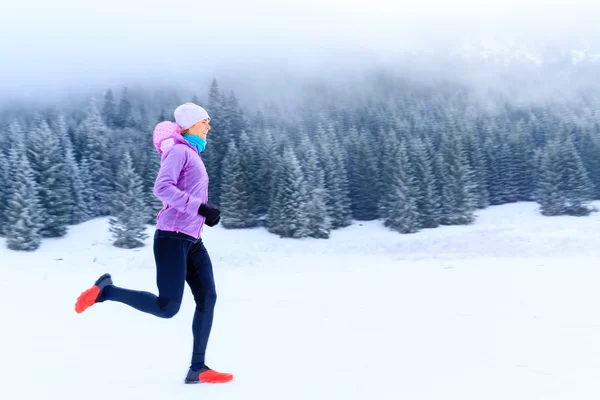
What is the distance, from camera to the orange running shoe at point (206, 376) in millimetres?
3646

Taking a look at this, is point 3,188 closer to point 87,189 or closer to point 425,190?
point 87,189

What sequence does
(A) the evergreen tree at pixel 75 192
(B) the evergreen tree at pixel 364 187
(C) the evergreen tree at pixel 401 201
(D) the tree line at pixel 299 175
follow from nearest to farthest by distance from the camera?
(D) the tree line at pixel 299 175
(A) the evergreen tree at pixel 75 192
(C) the evergreen tree at pixel 401 201
(B) the evergreen tree at pixel 364 187

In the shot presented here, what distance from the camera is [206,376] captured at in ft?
12.0

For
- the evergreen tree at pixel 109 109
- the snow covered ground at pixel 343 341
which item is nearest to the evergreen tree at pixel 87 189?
the evergreen tree at pixel 109 109

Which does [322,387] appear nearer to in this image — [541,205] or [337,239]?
[337,239]

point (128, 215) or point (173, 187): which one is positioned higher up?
point (173, 187)

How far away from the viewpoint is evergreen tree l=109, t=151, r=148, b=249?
43812 millimetres

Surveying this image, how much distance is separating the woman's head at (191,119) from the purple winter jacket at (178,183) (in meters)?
0.06

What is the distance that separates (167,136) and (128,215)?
141 feet

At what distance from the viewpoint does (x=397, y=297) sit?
6.77m

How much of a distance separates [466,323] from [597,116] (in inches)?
3472

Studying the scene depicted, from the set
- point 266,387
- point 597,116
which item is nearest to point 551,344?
point 266,387

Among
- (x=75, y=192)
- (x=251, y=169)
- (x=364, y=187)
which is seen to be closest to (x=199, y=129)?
(x=251, y=169)

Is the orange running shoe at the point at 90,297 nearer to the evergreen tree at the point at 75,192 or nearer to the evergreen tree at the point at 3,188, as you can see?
the evergreen tree at the point at 3,188
